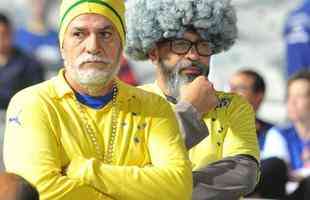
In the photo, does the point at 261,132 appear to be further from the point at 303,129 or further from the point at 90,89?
the point at 90,89

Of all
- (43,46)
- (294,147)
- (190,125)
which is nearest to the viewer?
(190,125)

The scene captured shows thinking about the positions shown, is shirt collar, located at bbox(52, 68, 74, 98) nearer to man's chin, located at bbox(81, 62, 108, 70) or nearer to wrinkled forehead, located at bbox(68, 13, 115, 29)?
man's chin, located at bbox(81, 62, 108, 70)

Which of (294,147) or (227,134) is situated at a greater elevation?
(227,134)

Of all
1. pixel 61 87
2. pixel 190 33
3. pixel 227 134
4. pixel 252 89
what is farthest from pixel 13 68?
pixel 61 87

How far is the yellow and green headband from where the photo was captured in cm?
452

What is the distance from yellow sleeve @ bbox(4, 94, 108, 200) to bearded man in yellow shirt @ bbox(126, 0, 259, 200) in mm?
721

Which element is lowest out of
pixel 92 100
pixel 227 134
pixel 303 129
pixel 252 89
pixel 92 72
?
pixel 303 129

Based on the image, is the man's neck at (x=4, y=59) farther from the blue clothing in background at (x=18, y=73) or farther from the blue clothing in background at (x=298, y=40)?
the blue clothing in background at (x=298, y=40)

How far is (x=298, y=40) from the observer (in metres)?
11.2

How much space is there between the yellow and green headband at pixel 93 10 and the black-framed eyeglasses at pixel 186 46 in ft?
2.25

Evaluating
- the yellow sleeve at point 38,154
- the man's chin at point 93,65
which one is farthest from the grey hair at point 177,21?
the yellow sleeve at point 38,154

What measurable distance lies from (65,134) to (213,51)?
115cm

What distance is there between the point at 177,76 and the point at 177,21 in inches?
9.2

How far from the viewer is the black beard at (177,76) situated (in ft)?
17.1
